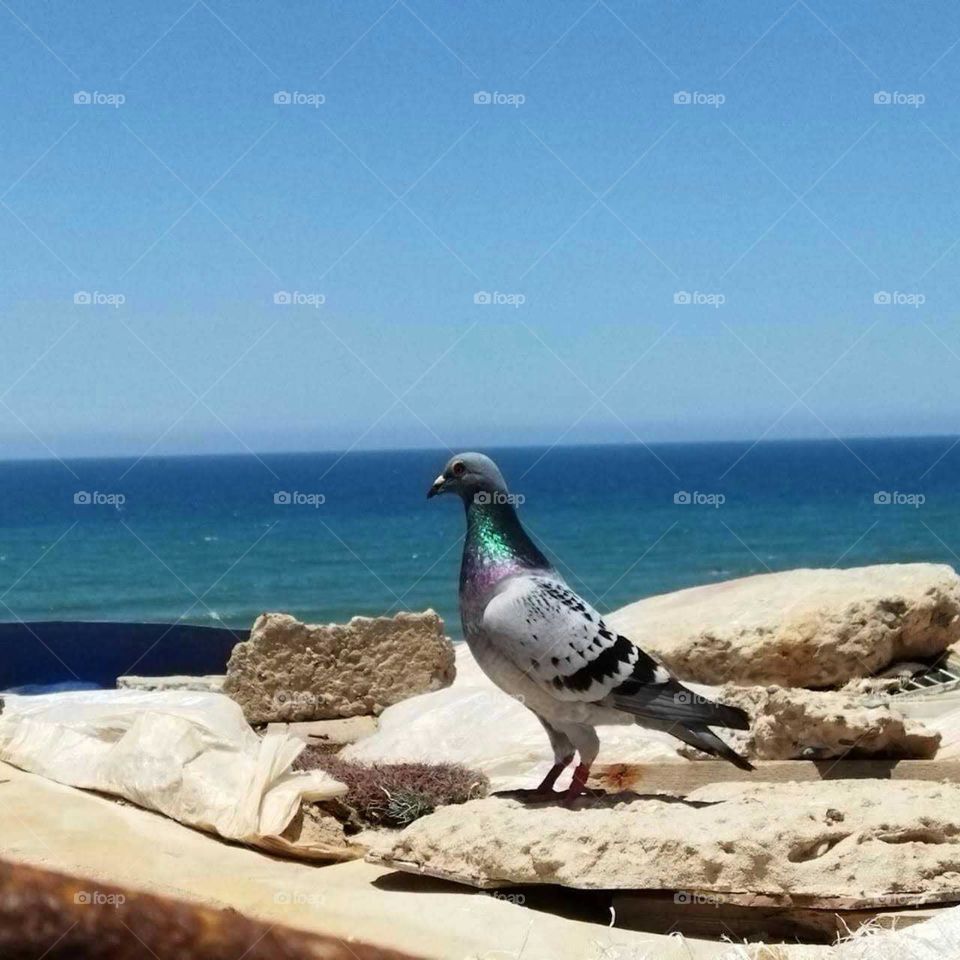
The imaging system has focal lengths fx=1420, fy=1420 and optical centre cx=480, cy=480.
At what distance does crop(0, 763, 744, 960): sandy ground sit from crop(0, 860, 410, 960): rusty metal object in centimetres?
6

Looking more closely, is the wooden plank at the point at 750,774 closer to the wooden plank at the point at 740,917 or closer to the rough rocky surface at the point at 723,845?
the rough rocky surface at the point at 723,845

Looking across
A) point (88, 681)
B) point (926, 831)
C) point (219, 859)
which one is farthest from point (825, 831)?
point (88, 681)

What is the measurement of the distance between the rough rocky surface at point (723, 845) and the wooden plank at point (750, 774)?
34.5 inches

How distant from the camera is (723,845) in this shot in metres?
5.66

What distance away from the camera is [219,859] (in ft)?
21.8

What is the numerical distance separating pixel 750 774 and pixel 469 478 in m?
2.22

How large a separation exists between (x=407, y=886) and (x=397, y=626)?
5431mm

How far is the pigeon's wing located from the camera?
6.42 m

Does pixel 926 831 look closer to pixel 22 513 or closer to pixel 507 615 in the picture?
pixel 507 615

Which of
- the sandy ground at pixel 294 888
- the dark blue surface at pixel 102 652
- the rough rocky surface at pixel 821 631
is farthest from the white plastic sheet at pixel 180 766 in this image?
the dark blue surface at pixel 102 652

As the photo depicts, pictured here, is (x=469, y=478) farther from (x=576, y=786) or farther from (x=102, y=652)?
(x=102, y=652)

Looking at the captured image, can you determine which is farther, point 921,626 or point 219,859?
point 921,626

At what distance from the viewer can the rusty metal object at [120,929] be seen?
5902 mm

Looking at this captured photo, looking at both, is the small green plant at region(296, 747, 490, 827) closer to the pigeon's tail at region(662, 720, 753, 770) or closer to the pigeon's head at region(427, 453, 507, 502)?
the pigeon's tail at region(662, 720, 753, 770)
